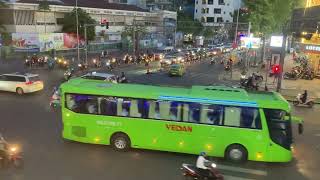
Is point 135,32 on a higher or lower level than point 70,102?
higher

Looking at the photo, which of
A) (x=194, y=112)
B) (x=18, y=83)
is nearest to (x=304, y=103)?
(x=194, y=112)

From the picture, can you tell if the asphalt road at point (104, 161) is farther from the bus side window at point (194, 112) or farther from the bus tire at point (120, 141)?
the bus side window at point (194, 112)

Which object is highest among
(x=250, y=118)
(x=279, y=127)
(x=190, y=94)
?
(x=190, y=94)

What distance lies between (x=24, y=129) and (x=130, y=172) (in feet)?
25.5

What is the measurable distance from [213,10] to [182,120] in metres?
115

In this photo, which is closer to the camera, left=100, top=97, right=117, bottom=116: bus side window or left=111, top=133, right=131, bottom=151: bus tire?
left=100, top=97, right=117, bottom=116: bus side window

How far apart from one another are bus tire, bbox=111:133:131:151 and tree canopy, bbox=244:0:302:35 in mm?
44063

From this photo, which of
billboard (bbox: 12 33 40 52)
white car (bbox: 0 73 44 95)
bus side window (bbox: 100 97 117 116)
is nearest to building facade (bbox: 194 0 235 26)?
billboard (bbox: 12 33 40 52)

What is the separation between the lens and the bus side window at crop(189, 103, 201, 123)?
15.1 m

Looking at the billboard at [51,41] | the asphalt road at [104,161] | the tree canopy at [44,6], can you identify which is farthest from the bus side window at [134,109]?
the tree canopy at [44,6]

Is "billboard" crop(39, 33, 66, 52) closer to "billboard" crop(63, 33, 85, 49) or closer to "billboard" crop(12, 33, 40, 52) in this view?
"billboard" crop(12, 33, 40, 52)

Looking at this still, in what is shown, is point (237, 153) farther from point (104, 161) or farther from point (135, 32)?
point (135, 32)

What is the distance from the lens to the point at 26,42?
59875mm

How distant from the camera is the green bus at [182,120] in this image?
48.2ft
